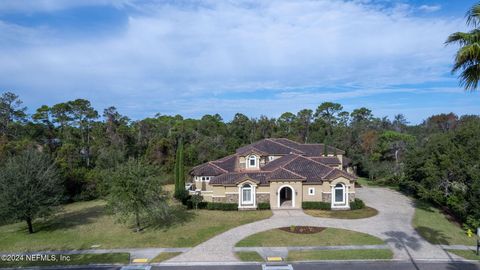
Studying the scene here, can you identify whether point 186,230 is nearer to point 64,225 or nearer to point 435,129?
point 64,225

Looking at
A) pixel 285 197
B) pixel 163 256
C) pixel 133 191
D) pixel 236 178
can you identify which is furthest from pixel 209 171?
pixel 163 256

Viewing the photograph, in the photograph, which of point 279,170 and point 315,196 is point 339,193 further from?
point 279,170

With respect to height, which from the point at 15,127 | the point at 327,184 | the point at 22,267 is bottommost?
the point at 22,267

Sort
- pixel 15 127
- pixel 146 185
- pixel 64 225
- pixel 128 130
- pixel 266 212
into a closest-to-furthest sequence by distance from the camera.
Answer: pixel 146 185
pixel 64 225
pixel 266 212
pixel 15 127
pixel 128 130

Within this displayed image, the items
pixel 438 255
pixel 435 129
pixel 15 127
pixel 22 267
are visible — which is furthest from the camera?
pixel 435 129

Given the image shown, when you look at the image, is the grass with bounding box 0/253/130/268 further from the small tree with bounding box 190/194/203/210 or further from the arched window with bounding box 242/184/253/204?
the arched window with bounding box 242/184/253/204

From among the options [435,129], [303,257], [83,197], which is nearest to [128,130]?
[83,197]

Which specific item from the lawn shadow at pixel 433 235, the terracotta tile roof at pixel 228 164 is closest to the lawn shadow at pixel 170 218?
the terracotta tile roof at pixel 228 164
